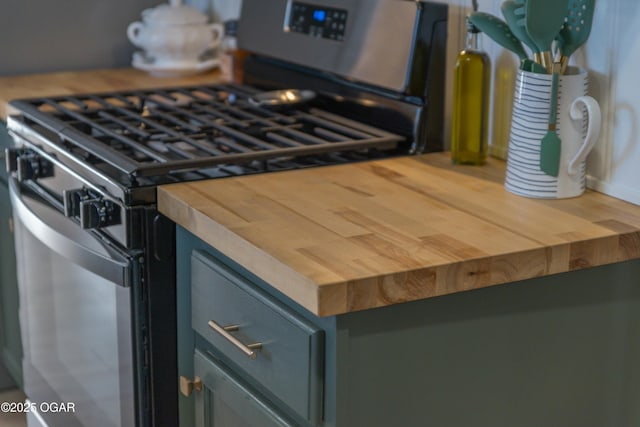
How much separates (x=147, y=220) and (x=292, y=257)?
1.43ft

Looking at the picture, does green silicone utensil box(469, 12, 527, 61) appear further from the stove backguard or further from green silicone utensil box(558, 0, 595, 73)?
the stove backguard

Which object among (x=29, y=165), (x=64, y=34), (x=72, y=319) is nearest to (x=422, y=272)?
(x=72, y=319)

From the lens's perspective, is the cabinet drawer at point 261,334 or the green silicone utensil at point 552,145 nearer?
the cabinet drawer at point 261,334

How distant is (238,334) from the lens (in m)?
1.57

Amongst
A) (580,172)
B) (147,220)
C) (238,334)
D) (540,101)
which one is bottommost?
(238,334)

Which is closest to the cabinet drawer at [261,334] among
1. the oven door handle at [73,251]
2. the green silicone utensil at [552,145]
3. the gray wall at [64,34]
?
the oven door handle at [73,251]

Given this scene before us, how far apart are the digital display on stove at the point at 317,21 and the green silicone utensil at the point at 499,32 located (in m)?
0.48

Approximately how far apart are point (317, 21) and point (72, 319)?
82cm

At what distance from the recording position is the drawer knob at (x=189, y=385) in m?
1.75

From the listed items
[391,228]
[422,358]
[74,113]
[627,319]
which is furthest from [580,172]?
[74,113]

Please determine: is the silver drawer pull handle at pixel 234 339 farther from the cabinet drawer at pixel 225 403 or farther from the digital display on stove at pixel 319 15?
the digital display on stove at pixel 319 15

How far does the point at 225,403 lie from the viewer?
1.68 meters

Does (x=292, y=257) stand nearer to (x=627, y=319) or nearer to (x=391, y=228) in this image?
(x=391, y=228)

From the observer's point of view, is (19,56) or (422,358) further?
(19,56)
